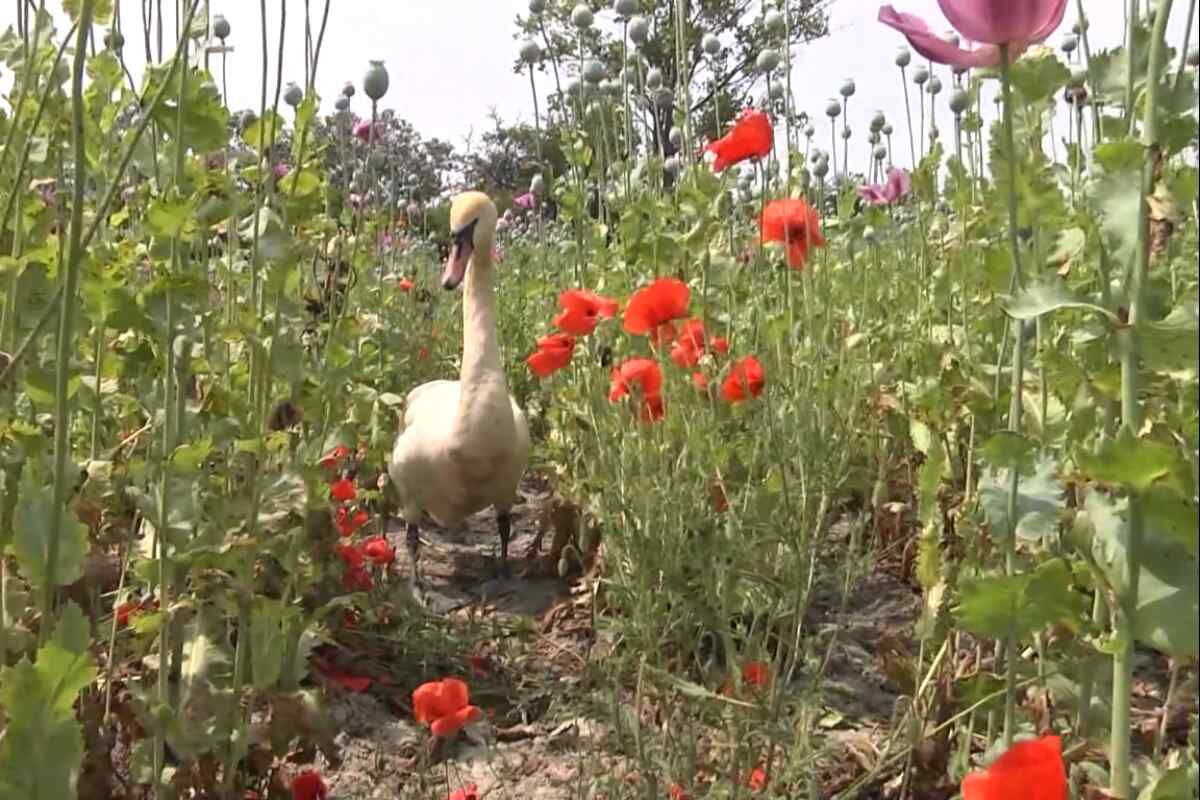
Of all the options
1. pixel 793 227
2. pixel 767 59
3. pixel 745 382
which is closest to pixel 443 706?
pixel 745 382

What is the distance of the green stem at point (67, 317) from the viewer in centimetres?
90

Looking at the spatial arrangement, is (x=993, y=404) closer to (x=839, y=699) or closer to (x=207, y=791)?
(x=839, y=699)

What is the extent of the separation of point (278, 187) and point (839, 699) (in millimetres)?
1205

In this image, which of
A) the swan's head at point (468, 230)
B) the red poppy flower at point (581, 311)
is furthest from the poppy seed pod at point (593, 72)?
the red poppy flower at point (581, 311)

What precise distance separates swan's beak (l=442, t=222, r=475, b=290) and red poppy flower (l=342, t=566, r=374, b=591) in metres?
1.26

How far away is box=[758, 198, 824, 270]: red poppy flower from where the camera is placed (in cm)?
205

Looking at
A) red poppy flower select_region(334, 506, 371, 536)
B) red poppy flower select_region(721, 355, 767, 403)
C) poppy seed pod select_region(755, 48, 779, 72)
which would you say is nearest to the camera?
red poppy flower select_region(721, 355, 767, 403)

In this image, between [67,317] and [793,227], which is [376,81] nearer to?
[793,227]

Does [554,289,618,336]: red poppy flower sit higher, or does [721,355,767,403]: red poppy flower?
[554,289,618,336]: red poppy flower

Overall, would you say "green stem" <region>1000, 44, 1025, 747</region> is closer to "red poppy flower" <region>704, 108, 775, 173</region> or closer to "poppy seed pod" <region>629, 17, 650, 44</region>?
"red poppy flower" <region>704, 108, 775, 173</region>

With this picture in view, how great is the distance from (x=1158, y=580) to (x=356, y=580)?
5.27 ft

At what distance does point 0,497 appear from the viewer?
1.28 metres

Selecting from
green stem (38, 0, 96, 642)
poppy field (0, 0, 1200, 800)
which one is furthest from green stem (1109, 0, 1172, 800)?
green stem (38, 0, 96, 642)

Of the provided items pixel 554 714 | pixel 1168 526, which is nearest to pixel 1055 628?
pixel 554 714
